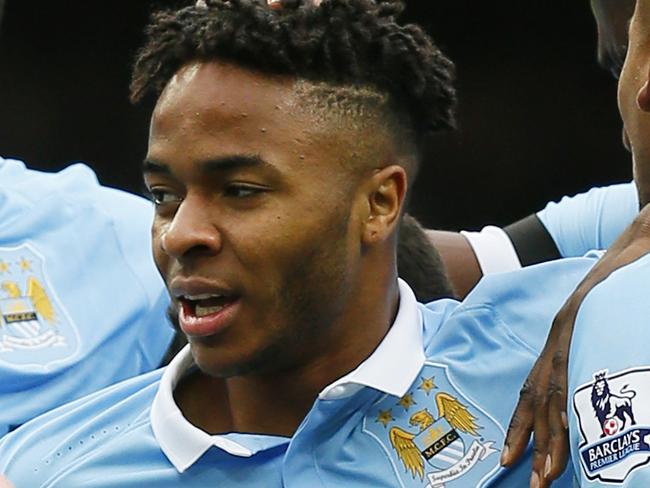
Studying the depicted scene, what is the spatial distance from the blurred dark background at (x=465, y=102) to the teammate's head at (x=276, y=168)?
7.96 feet

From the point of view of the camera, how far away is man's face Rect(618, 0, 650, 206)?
74.3 inches

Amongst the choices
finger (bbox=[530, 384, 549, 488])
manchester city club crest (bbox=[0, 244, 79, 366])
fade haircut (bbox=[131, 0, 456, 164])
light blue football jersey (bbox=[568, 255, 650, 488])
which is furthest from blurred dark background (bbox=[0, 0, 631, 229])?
light blue football jersey (bbox=[568, 255, 650, 488])

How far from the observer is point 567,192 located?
460 centimetres

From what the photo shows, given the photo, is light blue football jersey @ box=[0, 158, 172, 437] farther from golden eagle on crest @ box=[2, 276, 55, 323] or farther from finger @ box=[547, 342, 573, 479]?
finger @ box=[547, 342, 573, 479]

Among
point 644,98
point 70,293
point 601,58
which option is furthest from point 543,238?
point 644,98

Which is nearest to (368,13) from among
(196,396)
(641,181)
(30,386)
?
(641,181)

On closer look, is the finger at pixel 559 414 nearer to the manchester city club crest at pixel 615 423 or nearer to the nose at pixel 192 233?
the manchester city club crest at pixel 615 423

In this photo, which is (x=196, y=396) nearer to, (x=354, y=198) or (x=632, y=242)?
(x=354, y=198)

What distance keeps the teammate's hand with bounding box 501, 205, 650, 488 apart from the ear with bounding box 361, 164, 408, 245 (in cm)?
26

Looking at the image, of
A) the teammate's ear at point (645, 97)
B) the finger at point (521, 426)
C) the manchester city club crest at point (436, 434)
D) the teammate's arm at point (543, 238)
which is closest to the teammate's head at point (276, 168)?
the manchester city club crest at point (436, 434)

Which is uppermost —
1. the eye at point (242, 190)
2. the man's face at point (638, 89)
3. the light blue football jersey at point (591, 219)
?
the man's face at point (638, 89)

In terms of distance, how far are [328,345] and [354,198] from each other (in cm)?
19

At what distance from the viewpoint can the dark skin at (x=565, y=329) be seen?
1.86m

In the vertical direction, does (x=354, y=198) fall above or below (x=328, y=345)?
above
